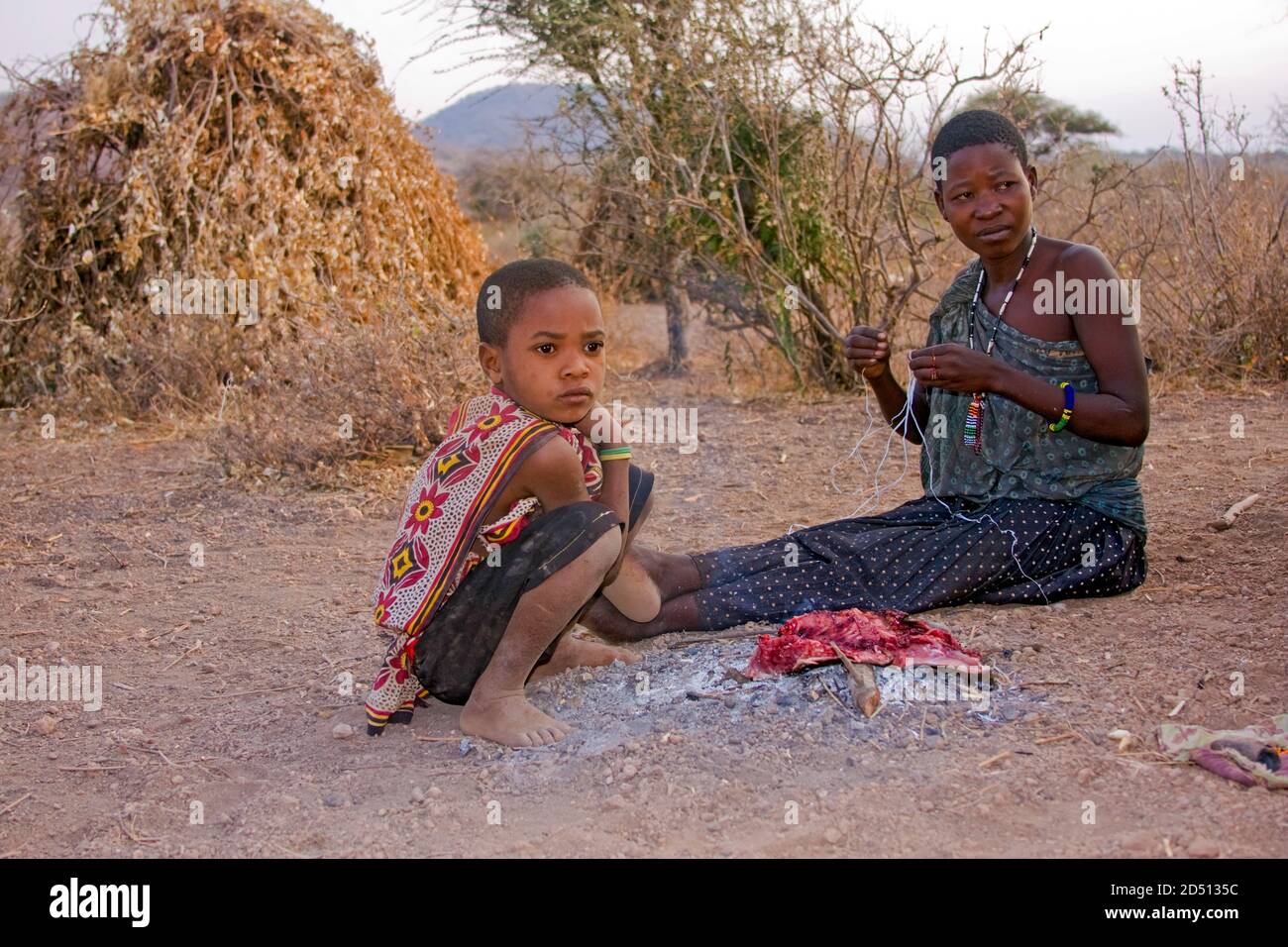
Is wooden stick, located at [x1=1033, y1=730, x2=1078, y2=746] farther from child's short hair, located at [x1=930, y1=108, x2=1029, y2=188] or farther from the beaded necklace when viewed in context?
child's short hair, located at [x1=930, y1=108, x2=1029, y2=188]

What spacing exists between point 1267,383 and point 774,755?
521 cm

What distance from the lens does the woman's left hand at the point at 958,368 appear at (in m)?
3.14

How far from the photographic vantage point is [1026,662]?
115 inches

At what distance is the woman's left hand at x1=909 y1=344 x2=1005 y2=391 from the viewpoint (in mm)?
3137

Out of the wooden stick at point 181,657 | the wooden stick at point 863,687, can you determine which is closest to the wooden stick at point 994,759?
the wooden stick at point 863,687

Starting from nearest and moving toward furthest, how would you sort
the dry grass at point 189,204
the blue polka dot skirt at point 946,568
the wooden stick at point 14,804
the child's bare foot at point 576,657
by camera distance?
the wooden stick at point 14,804
the child's bare foot at point 576,657
the blue polka dot skirt at point 946,568
the dry grass at point 189,204

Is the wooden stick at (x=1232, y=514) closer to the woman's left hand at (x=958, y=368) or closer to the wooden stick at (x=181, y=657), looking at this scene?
the woman's left hand at (x=958, y=368)

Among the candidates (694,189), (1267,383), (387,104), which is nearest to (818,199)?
(694,189)

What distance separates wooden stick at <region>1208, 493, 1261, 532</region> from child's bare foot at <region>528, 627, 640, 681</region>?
7.09 ft

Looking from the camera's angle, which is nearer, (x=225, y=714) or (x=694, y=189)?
(x=225, y=714)

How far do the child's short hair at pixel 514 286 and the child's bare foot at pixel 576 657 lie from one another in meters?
0.83

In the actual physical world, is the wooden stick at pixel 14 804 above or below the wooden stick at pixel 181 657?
below

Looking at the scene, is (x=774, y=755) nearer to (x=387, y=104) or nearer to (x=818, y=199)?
(x=818, y=199)

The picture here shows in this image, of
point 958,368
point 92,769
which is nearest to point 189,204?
point 92,769
